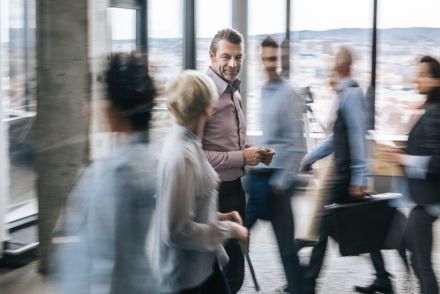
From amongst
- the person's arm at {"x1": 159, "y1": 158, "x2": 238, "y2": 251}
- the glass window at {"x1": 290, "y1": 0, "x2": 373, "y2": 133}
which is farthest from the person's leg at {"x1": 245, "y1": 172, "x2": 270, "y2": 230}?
the glass window at {"x1": 290, "y1": 0, "x2": 373, "y2": 133}

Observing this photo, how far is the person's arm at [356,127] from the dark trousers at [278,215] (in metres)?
0.44

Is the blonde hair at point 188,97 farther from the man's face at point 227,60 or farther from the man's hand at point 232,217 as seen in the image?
the man's face at point 227,60

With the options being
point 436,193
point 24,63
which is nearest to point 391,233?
point 436,193

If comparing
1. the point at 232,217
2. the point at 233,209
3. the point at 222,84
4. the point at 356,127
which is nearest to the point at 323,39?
the point at 356,127

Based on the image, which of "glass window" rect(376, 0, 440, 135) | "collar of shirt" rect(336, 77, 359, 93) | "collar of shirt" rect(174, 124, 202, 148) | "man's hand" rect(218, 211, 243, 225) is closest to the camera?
"collar of shirt" rect(174, 124, 202, 148)

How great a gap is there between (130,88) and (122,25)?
160 inches

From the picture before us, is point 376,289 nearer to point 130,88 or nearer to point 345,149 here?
point 345,149

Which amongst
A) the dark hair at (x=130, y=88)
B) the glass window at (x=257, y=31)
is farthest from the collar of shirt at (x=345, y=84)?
the glass window at (x=257, y=31)

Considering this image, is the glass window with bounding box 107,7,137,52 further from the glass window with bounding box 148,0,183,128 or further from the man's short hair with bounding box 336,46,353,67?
the man's short hair with bounding box 336,46,353,67

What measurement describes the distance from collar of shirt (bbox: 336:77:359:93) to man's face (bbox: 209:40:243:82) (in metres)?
0.68

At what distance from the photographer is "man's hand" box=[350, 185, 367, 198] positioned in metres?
3.87

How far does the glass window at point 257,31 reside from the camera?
26.0ft

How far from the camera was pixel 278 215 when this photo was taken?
3760 millimetres

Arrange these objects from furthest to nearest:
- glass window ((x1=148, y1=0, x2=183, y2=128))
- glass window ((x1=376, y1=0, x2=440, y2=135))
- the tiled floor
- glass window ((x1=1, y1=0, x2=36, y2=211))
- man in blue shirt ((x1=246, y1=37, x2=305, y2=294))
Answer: glass window ((x1=376, y1=0, x2=440, y2=135))
glass window ((x1=148, y1=0, x2=183, y2=128))
glass window ((x1=1, y1=0, x2=36, y2=211))
the tiled floor
man in blue shirt ((x1=246, y1=37, x2=305, y2=294))
